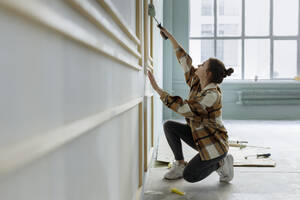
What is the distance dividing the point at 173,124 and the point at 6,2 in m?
1.99

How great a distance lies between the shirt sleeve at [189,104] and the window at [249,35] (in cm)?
433

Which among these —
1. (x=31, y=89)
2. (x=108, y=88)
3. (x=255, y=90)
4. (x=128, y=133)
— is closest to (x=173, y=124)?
(x=128, y=133)

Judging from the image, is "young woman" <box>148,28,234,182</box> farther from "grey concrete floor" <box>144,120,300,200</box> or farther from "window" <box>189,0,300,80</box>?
"window" <box>189,0,300,80</box>

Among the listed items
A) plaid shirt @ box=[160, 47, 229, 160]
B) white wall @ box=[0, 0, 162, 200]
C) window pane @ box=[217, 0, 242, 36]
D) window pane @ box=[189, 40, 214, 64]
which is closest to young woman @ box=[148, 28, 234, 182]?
plaid shirt @ box=[160, 47, 229, 160]

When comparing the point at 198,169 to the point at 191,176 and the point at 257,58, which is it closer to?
the point at 191,176

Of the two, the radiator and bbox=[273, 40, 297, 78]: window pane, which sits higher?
bbox=[273, 40, 297, 78]: window pane

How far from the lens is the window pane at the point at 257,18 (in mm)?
5949

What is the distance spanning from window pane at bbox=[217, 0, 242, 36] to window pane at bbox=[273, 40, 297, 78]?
838 mm

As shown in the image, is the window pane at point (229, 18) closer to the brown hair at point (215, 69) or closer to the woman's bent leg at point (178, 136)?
the woman's bent leg at point (178, 136)

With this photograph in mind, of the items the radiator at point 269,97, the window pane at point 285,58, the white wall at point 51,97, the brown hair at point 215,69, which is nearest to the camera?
the white wall at point 51,97

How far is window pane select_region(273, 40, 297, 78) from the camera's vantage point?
5934 millimetres

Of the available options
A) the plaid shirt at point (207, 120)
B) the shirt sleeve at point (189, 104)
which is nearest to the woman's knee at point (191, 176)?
the plaid shirt at point (207, 120)

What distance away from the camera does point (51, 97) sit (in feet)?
1.45

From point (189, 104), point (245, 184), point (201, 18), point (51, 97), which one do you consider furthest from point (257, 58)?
point (51, 97)
